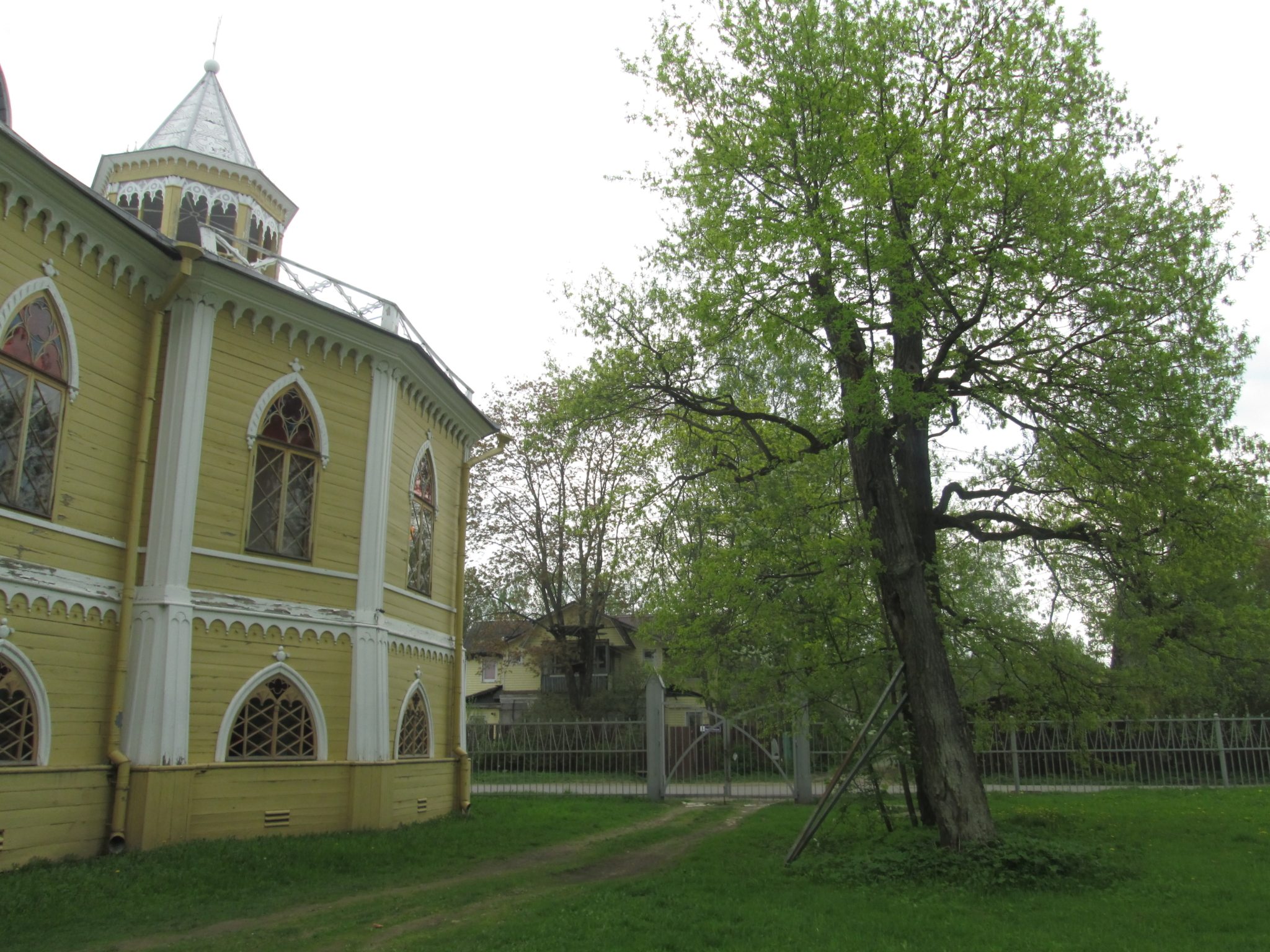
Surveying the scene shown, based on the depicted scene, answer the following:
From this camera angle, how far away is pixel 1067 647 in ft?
44.1

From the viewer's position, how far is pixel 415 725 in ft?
50.9

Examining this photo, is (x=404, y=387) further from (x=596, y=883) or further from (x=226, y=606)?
(x=596, y=883)

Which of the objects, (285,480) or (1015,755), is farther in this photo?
(1015,755)

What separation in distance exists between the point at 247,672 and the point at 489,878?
4.16 meters

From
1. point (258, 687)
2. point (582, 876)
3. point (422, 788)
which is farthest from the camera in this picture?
point (422, 788)

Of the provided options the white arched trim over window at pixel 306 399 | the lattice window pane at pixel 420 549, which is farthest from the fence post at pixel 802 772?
the white arched trim over window at pixel 306 399

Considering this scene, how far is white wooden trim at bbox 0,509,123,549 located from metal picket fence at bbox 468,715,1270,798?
12.8 m

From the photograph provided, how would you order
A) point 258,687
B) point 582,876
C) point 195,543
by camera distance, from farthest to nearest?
point 258,687 < point 195,543 < point 582,876

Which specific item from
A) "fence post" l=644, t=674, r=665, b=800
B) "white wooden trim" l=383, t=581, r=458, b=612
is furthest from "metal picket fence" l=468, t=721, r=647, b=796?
"white wooden trim" l=383, t=581, r=458, b=612

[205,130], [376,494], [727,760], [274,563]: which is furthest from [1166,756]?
[205,130]

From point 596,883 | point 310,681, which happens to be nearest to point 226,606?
point 310,681

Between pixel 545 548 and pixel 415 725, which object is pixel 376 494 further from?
pixel 545 548

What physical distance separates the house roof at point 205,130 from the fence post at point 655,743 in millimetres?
13661

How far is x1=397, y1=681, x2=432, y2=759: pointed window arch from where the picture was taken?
14906 mm
